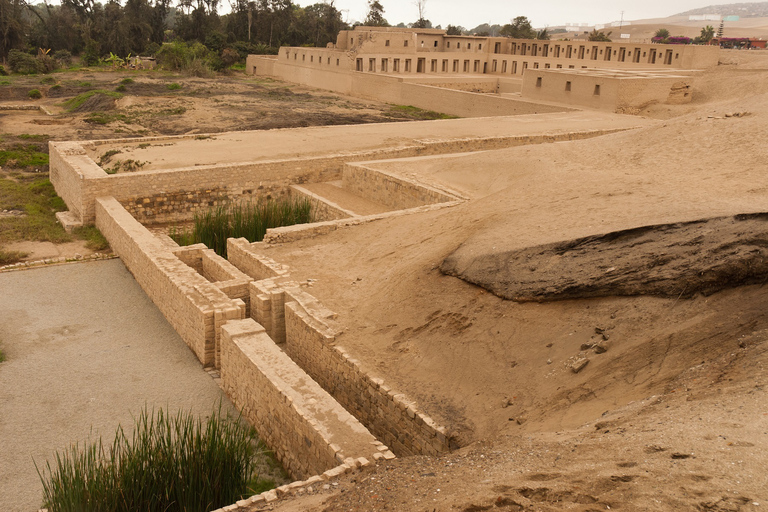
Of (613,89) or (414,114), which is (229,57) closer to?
(414,114)

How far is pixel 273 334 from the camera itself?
26.6 feet

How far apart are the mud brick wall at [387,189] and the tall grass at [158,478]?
22.9 feet

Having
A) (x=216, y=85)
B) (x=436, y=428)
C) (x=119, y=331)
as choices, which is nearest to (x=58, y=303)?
(x=119, y=331)

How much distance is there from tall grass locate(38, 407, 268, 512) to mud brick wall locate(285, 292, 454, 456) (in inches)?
54.7

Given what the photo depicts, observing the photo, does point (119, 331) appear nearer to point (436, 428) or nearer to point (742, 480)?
point (436, 428)

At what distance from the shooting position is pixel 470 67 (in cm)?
3750

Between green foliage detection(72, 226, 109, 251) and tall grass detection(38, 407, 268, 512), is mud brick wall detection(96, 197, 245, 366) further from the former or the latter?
tall grass detection(38, 407, 268, 512)

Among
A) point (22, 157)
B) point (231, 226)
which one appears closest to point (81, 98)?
point (22, 157)

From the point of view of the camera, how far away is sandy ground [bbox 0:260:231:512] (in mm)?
6246

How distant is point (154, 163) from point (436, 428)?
10.6 meters

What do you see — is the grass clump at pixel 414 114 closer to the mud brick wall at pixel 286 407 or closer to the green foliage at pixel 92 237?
the green foliage at pixel 92 237

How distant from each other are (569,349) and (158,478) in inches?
137

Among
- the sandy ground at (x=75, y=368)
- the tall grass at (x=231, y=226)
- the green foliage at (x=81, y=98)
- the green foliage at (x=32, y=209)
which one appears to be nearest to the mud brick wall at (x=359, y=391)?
the sandy ground at (x=75, y=368)

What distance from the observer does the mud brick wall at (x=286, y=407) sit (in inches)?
213
